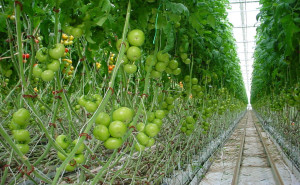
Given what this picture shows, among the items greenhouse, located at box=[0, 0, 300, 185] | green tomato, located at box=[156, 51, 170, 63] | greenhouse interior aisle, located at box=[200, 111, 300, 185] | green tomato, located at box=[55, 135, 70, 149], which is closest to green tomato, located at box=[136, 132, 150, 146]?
greenhouse, located at box=[0, 0, 300, 185]

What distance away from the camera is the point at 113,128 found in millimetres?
1042

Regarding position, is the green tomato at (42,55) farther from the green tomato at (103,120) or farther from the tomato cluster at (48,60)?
the green tomato at (103,120)

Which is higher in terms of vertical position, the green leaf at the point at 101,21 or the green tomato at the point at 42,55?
the green leaf at the point at 101,21

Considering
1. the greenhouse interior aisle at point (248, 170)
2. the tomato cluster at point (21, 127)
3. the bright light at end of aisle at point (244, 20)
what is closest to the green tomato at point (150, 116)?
the tomato cluster at point (21, 127)

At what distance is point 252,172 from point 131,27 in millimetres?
3993

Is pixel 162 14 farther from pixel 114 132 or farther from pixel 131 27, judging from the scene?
pixel 114 132

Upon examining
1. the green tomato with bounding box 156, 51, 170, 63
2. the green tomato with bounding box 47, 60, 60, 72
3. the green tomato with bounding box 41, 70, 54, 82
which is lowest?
the green tomato with bounding box 41, 70, 54, 82

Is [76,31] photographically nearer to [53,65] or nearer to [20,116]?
[53,65]

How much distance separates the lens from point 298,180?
3697 mm

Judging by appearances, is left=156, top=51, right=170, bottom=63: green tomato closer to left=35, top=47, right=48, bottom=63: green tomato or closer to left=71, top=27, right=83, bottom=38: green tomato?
left=71, top=27, right=83, bottom=38: green tomato

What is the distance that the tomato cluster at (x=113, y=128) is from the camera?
105cm

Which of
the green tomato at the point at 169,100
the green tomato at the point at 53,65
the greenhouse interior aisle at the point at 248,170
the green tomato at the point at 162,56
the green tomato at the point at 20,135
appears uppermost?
the green tomato at the point at 162,56

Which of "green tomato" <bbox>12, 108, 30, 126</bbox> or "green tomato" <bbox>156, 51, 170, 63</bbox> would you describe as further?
"green tomato" <bbox>156, 51, 170, 63</bbox>

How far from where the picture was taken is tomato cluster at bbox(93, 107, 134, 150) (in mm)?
1047
